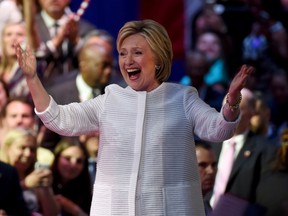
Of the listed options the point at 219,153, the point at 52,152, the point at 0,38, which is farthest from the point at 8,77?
the point at 219,153

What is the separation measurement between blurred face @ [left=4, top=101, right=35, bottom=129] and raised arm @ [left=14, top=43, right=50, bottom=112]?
3441 millimetres

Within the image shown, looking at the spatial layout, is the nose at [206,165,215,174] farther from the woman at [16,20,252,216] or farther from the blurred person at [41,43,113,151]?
the woman at [16,20,252,216]

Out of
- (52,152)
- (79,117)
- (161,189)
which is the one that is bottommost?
(52,152)

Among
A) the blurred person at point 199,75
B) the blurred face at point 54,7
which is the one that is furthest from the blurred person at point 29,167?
the blurred person at point 199,75

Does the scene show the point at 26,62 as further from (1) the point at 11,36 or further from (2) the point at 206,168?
(1) the point at 11,36

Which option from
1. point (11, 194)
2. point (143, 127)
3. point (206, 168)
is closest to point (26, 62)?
point (143, 127)

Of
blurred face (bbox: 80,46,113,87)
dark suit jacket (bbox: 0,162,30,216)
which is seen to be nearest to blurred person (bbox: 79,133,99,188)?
blurred face (bbox: 80,46,113,87)

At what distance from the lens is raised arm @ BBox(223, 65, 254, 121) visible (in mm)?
4702

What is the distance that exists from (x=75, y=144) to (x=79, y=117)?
3.35m

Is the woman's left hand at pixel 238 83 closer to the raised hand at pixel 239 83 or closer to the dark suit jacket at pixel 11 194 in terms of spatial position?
the raised hand at pixel 239 83

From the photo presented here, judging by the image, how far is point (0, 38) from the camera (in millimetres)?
8680

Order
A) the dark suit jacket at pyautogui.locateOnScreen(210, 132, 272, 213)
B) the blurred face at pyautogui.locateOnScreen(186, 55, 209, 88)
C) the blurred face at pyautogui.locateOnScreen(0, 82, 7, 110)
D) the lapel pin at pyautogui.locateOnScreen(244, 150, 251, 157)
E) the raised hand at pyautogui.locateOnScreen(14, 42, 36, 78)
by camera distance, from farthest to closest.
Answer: the blurred face at pyautogui.locateOnScreen(186, 55, 209, 88), the blurred face at pyautogui.locateOnScreen(0, 82, 7, 110), the lapel pin at pyautogui.locateOnScreen(244, 150, 251, 157), the dark suit jacket at pyautogui.locateOnScreen(210, 132, 272, 213), the raised hand at pyautogui.locateOnScreen(14, 42, 36, 78)

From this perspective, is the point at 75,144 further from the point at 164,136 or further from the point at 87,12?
the point at 164,136

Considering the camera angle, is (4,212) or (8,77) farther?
(8,77)
